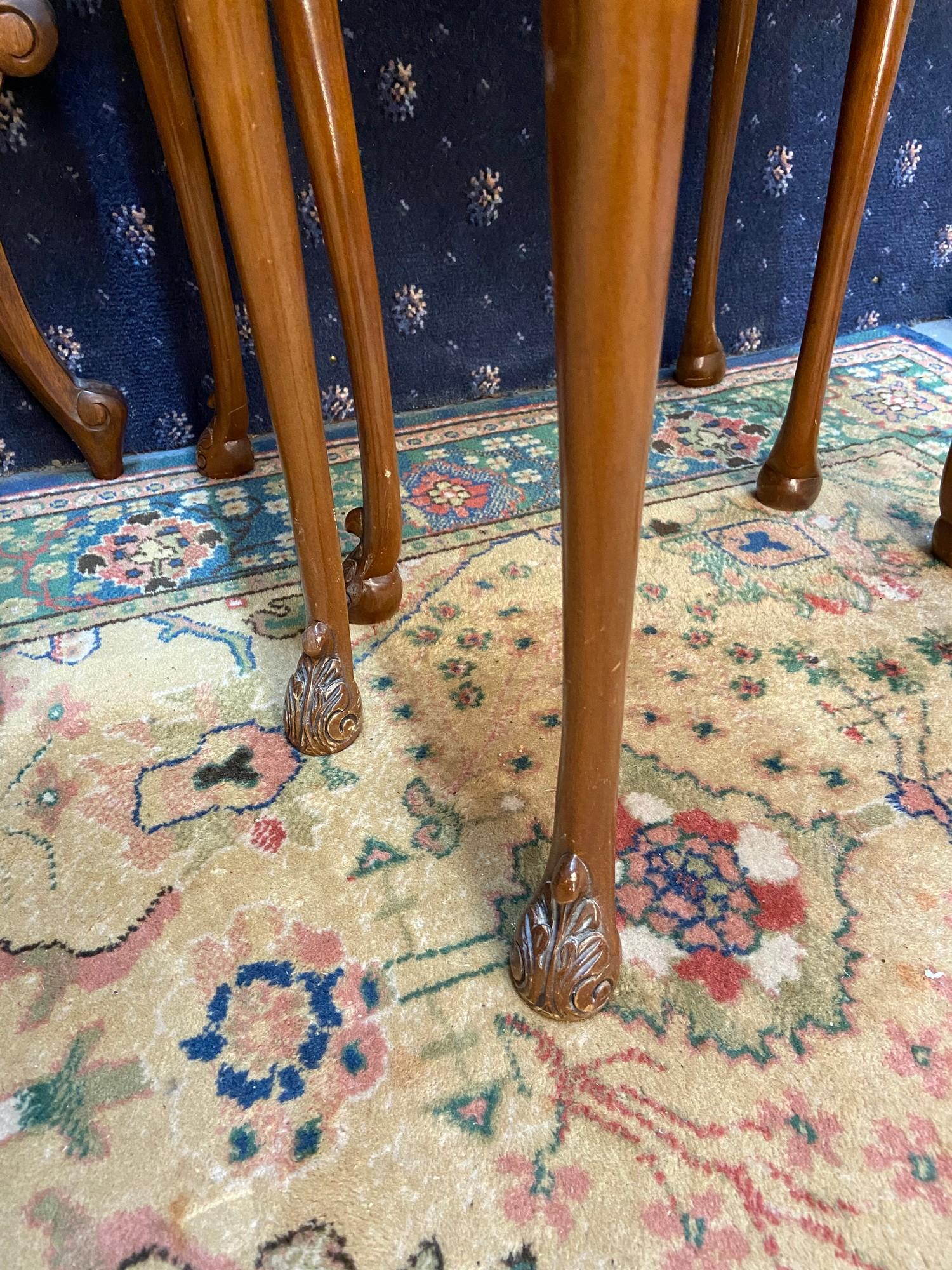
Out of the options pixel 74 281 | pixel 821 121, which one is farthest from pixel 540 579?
pixel 821 121

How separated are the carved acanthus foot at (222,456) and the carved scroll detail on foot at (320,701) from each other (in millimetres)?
484

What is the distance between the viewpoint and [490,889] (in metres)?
0.56

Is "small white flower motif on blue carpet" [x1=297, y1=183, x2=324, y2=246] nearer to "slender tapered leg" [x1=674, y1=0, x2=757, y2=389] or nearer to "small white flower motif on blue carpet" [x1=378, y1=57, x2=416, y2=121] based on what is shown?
"small white flower motif on blue carpet" [x1=378, y1=57, x2=416, y2=121]

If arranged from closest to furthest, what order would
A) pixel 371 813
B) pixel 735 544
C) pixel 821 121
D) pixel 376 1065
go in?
pixel 376 1065
pixel 371 813
pixel 735 544
pixel 821 121

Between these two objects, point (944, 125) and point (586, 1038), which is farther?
point (944, 125)

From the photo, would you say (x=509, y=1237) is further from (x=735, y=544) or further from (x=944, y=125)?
(x=944, y=125)

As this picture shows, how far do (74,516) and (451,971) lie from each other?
75cm

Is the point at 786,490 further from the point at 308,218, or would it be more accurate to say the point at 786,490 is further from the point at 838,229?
the point at 308,218

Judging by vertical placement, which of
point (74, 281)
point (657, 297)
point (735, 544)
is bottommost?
point (735, 544)

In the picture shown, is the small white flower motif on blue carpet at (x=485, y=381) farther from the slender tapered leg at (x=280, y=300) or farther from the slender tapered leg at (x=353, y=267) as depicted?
the slender tapered leg at (x=280, y=300)

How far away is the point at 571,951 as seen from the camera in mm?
471

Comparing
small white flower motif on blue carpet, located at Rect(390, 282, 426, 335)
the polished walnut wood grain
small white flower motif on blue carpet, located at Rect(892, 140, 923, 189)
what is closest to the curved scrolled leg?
the polished walnut wood grain

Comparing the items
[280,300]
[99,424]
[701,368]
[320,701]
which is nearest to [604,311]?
[280,300]

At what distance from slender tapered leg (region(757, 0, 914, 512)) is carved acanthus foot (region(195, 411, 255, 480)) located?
624 mm
